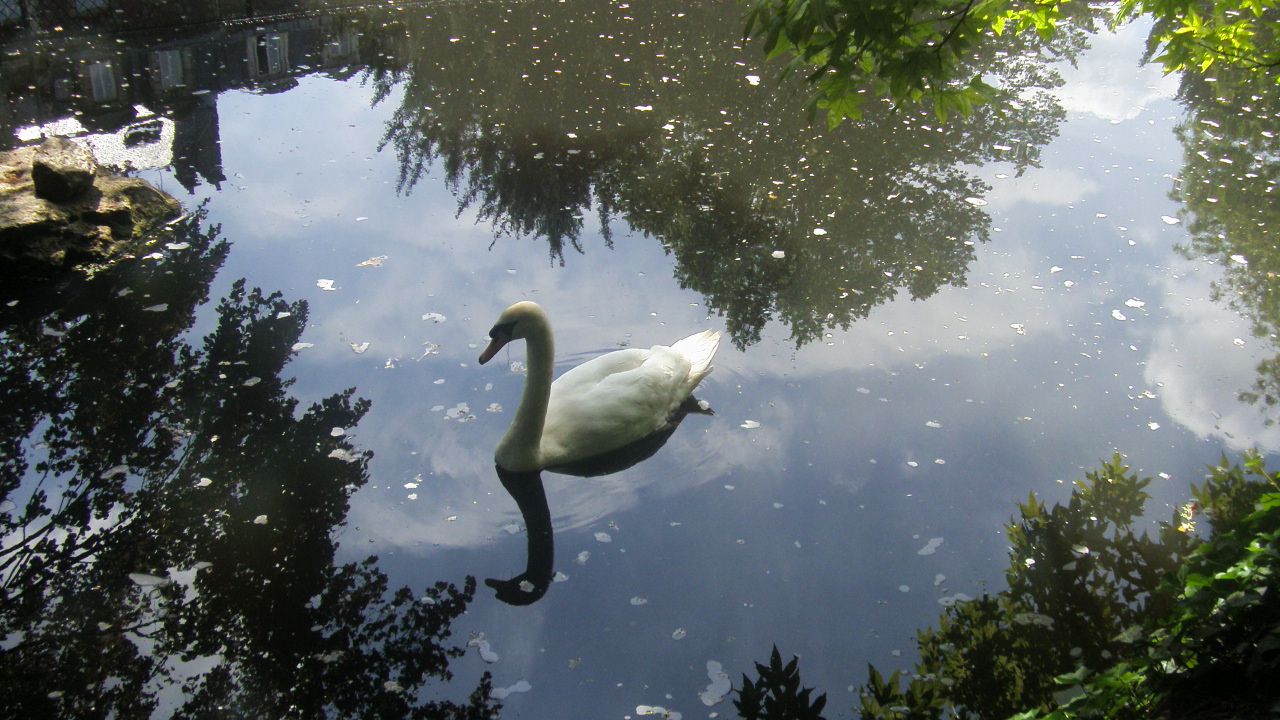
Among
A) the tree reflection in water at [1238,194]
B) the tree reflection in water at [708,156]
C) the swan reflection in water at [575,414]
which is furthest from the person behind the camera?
the tree reflection in water at [708,156]

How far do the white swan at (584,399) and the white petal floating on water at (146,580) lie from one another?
5.59 feet

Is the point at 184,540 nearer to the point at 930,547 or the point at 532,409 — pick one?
the point at 532,409

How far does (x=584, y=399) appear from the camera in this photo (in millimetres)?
4875

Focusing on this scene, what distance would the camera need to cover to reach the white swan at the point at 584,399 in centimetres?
462

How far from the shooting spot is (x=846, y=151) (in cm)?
884

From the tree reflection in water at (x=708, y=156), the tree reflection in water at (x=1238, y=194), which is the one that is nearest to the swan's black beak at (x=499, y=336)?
the tree reflection in water at (x=708, y=156)

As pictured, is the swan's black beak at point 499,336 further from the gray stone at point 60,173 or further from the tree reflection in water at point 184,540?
the gray stone at point 60,173

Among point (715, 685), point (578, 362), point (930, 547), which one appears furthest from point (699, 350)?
point (715, 685)

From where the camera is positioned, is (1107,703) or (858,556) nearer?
(1107,703)

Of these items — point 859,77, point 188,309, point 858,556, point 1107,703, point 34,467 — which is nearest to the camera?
point 1107,703

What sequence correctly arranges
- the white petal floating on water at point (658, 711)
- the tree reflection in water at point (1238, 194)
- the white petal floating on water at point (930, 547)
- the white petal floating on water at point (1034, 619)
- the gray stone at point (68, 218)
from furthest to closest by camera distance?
the tree reflection in water at point (1238, 194) → the gray stone at point (68, 218) → the white petal floating on water at point (930, 547) → the white petal floating on water at point (1034, 619) → the white petal floating on water at point (658, 711)

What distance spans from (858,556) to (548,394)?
73.0 inches

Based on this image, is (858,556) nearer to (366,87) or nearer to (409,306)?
(409,306)

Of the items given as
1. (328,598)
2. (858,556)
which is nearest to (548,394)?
(328,598)
